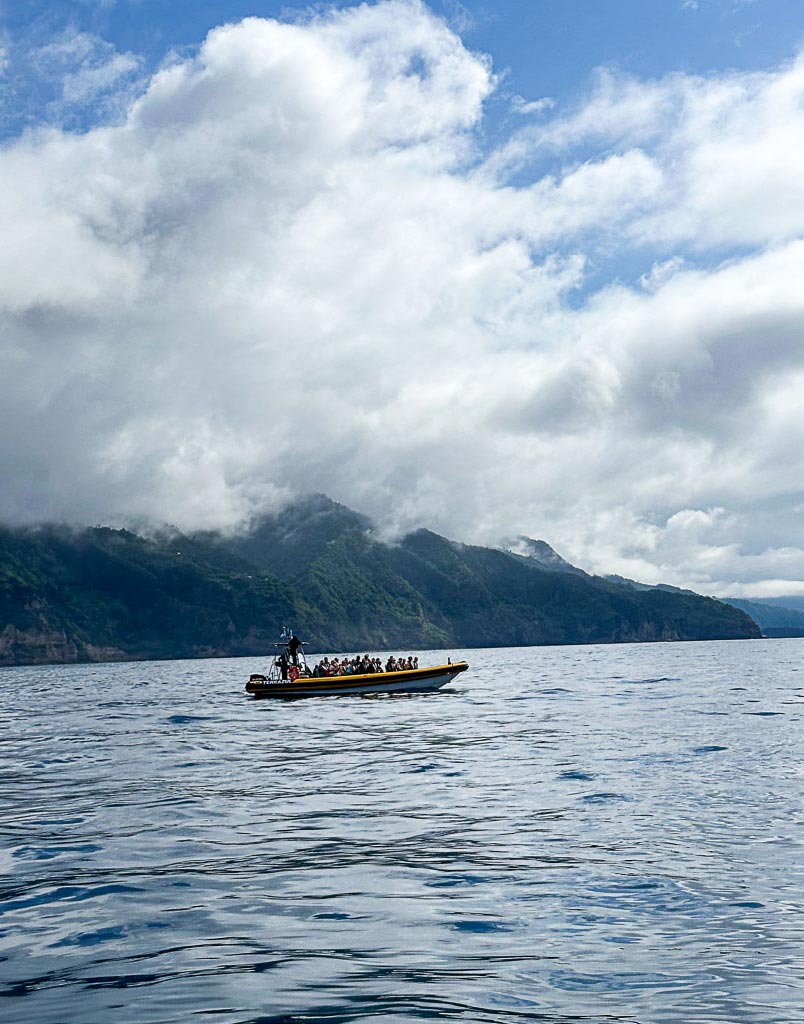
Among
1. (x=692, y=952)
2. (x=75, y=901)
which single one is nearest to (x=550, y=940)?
(x=692, y=952)

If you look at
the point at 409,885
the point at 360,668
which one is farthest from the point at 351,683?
the point at 409,885

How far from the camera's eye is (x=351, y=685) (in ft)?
228

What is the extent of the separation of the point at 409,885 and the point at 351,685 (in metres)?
54.4

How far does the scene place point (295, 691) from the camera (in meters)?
71.1

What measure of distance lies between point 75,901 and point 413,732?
96.2 ft

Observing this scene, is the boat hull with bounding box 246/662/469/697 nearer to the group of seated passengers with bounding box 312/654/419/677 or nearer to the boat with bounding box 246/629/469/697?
the boat with bounding box 246/629/469/697

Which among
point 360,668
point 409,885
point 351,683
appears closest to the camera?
point 409,885

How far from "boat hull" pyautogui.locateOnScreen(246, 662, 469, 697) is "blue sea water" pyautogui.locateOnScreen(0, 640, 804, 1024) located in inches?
1323

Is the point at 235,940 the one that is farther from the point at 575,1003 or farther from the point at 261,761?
the point at 261,761

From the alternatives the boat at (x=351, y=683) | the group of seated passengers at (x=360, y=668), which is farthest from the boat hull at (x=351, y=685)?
the group of seated passengers at (x=360, y=668)

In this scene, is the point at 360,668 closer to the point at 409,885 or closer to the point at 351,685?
the point at 351,685

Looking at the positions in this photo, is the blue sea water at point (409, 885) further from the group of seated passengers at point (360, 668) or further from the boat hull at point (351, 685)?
the group of seated passengers at point (360, 668)

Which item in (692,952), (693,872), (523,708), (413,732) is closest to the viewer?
(692,952)

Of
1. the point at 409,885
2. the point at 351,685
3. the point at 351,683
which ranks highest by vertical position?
the point at 409,885
